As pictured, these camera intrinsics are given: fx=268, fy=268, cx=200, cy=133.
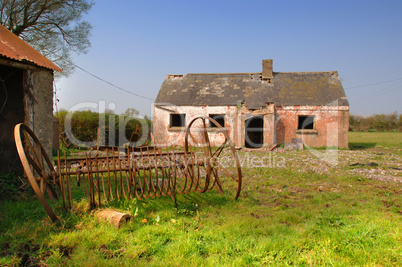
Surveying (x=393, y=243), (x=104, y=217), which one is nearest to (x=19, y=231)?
(x=104, y=217)

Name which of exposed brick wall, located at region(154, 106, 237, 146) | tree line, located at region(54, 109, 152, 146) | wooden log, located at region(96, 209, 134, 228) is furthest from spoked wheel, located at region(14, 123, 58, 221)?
exposed brick wall, located at region(154, 106, 237, 146)

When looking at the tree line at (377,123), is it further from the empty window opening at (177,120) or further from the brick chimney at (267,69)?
the empty window opening at (177,120)

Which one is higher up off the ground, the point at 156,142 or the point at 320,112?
the point at 320,112

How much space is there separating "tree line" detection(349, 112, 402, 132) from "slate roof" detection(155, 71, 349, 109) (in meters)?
24.4

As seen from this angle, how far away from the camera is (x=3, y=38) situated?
5.98 metres

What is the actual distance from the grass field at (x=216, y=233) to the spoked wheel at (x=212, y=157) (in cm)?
54

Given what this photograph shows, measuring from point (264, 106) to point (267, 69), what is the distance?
4.28 metres

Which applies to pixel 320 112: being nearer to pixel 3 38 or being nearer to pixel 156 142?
pixel 156 142

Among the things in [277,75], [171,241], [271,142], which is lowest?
[171,241]

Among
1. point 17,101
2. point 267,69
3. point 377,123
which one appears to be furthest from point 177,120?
point 377,123

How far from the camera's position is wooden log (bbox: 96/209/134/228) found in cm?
396

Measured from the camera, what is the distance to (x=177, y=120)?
19.0 metres

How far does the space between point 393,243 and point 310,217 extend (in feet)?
A: 4.40

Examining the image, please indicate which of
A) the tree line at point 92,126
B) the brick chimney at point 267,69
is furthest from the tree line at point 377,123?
the tree line at point 92,126
